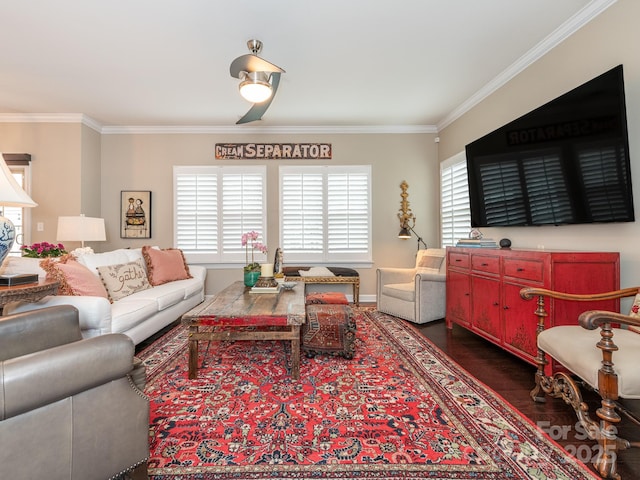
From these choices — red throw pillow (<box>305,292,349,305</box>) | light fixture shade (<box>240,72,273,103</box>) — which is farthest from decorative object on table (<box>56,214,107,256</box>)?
red throw pillow (<box>305,292,349,305</box>)

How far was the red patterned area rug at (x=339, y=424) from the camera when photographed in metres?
1.43

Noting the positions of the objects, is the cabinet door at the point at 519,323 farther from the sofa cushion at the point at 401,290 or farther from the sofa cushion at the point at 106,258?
the sofa cushion at the point at 106,258

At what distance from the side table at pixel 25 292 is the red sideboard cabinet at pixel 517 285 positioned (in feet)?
11.1

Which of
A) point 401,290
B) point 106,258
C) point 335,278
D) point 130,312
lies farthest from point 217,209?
point 401,290

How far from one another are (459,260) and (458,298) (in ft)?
1.38

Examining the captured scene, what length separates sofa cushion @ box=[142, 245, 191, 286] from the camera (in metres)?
3.83

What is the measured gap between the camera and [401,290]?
3885 millimetres

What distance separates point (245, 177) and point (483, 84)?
3.51 m

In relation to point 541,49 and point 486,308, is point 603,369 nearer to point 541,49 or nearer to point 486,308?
point 486,308

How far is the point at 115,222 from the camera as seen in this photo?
4.90m

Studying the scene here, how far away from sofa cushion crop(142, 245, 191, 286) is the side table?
187cm

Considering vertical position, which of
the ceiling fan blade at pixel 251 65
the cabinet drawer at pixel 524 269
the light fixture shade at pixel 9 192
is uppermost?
the ceiling fan blade at pixel 251 65

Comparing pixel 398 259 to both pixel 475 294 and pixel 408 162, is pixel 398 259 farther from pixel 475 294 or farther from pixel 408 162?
pixel 475 294

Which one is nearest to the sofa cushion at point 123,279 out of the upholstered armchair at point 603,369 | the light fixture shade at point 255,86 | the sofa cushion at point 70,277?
the sofa cushion at point 70,277
